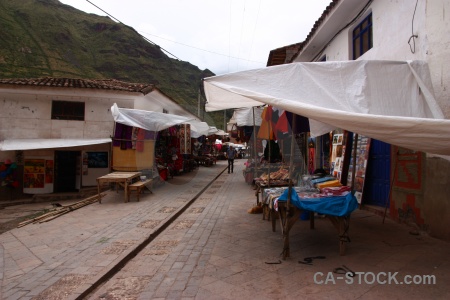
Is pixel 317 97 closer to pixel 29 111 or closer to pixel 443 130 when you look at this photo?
pixel 443 130

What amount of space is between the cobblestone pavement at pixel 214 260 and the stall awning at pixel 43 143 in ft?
20.7

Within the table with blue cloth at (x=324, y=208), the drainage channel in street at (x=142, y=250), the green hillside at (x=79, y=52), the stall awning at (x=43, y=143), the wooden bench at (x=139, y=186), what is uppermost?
the green hillside at (x=79, y=52)

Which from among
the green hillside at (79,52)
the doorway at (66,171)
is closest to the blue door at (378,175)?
the doorway at (66,171)

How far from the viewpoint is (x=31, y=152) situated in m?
14.1

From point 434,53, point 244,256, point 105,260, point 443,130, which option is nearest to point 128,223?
point 105,260

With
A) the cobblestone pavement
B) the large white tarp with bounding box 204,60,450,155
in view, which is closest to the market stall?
the large white tarp with bounding box 204,60,450,155

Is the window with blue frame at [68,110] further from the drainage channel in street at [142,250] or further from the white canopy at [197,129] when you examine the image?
the drainage channel in street at [142,250]

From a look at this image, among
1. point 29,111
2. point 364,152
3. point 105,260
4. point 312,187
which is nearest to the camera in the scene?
point 105,260

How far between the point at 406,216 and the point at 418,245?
1211mm

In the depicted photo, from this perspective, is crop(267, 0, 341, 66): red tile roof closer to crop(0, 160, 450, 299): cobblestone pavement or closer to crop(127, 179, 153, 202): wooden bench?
crop(0, 160, 450, 299): cobblestone pavement

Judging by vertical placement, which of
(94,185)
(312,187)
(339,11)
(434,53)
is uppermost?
(339,11)

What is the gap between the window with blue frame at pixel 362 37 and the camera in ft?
23.9

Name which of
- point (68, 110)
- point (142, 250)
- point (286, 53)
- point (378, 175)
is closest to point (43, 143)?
point (68, 110)

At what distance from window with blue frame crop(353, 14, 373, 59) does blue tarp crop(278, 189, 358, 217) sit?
184 inches
